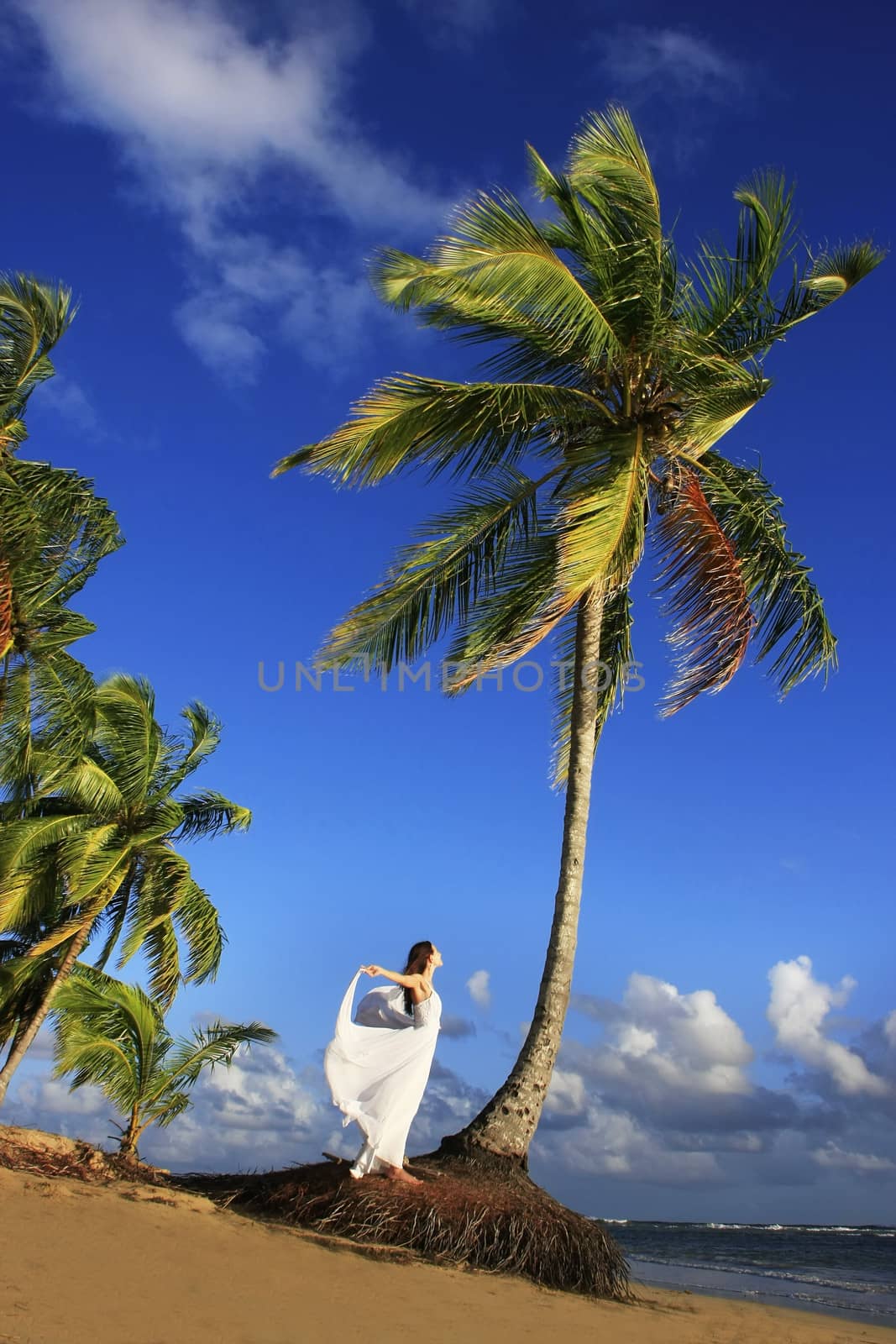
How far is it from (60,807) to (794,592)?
12817mm

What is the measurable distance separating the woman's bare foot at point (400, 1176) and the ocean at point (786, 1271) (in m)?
3.41

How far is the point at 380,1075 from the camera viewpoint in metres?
8.62

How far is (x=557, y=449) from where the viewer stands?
40.2 ft

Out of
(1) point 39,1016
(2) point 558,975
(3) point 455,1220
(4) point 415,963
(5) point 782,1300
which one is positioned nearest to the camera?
(3) point 455,1220

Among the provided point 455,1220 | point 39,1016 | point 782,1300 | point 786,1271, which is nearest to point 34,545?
point 39,1016

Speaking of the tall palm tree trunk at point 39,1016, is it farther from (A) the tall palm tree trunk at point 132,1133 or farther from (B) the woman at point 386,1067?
(B) the woman at point 386,1067

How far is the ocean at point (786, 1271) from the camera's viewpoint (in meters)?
13.8

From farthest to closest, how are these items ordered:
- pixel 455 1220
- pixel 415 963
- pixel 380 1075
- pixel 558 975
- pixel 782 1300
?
pixel 782 1300 → pixel 558 975 → pixel 415 963 → pixel 380 1075 → pixel 455 1220

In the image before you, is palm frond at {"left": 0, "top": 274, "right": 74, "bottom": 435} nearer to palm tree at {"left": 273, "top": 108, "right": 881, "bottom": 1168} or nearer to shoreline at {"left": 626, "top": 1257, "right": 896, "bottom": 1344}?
palm tree at {"left": 273, "top": 108, "right": 881, "bottom": 1168}

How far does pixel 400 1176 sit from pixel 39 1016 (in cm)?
1004

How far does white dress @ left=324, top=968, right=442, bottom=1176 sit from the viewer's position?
336 inches

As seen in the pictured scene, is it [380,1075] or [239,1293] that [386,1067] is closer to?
[380,1075]

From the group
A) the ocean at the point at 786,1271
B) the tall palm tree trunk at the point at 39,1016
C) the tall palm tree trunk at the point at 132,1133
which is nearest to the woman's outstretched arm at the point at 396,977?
the ocean at the point at 786,1271

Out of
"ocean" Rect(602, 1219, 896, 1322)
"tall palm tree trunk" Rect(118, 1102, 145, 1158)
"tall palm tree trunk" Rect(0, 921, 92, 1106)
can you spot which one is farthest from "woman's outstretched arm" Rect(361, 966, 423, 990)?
"tall palm tree trunk" Rect(0, 921, 92, 1106)
